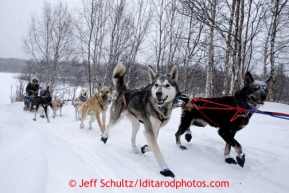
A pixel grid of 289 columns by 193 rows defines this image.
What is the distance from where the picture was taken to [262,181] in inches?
106

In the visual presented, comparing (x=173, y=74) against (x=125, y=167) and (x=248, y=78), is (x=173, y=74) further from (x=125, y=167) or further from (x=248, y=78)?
(x=125, y=167)

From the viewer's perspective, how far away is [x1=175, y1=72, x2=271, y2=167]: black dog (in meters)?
3.02

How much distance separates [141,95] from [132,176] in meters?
1.54

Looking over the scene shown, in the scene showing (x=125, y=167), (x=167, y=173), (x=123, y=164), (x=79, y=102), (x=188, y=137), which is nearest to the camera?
(x=167, y=173)

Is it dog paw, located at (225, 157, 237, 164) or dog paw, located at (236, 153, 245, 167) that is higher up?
dog paw, located at (236, 153, 245, 167)

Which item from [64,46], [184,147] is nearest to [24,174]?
[184,147]

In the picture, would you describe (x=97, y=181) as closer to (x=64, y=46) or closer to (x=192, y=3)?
(x=192, y=3)

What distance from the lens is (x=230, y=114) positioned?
3.37 meters

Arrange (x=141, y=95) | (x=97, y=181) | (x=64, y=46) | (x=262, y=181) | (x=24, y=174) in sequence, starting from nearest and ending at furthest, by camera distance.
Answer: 1. (x=24, y=174)
2. (x=97, y=181)
3. (x=262, y=181)
4. (x=141, y=95)
5. (x=64, y=46)

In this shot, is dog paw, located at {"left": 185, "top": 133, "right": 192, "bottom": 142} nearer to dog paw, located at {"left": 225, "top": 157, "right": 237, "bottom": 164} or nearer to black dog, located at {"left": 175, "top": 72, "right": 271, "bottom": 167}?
black dog, located at {"left": 175, "top": 72, "right": 271, "bottom": 167}

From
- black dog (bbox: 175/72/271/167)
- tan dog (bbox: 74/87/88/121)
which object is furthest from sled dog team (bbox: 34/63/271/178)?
tan dog (bbox: 74/87/88/121)

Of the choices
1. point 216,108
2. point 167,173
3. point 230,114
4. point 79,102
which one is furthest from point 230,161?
point 79,102

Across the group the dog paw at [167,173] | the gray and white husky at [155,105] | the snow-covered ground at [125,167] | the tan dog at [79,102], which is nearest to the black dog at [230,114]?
the snow-covered ground at [125,167]

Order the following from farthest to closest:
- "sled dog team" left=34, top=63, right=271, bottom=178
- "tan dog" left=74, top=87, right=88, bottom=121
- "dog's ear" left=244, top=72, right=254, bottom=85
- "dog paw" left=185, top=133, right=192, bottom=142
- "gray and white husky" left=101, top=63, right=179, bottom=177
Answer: "tan dog" left=74, top=87, right=88, bottom=121
"dog paw" left=185, top=133, right=192, bottom=142
"dog's ear" left=244, top=72, right=254, bottom=85
"sled dog team" left=34, top=63, right=271, bottom=178
"gray and white husky" left=101, top=63, right=179, bottom=177
